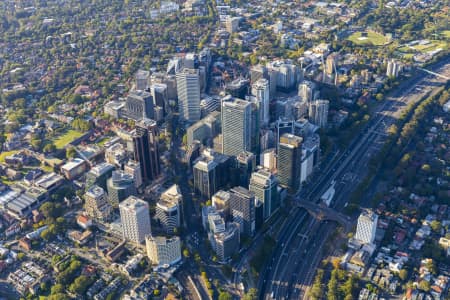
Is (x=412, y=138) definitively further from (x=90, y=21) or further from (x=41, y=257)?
(x=90, y=21)

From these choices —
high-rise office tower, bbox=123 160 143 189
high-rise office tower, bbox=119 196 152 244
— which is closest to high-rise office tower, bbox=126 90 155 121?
high-rise office tower, bbox=123 160 143 189

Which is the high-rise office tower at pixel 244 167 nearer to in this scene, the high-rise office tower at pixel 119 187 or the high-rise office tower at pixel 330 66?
the high-rise office tower at pixel 119 187

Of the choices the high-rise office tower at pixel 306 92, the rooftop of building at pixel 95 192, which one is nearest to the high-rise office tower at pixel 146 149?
the rooftop of building at pixel 95 192

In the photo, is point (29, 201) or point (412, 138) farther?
point (412, 138)

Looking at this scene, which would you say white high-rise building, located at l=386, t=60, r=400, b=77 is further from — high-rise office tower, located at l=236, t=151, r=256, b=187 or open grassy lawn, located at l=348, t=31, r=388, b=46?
high-rise office tower, located at l=236, t=151, r=256, b=187

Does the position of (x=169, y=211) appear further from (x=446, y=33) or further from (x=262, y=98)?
(x=446, y=33)

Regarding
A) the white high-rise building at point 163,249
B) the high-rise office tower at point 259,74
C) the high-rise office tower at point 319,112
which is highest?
the high-rise office tower at point 259,74

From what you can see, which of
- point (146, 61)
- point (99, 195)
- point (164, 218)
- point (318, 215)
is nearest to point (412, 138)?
point (318, 215)
